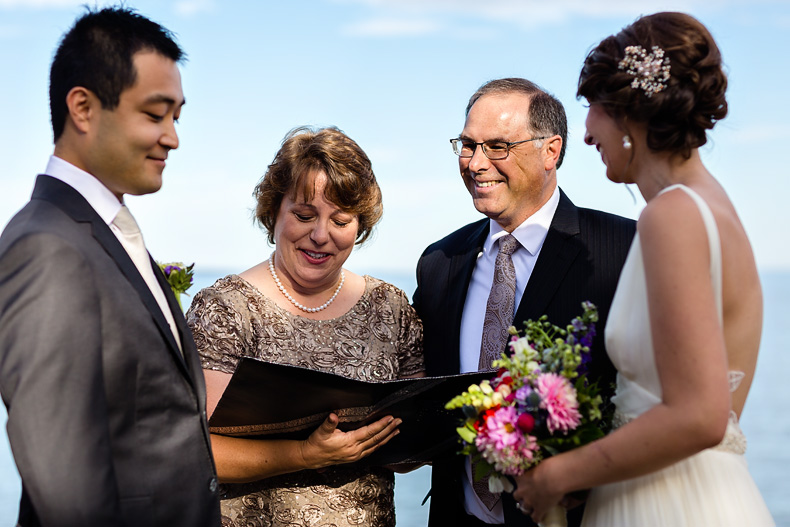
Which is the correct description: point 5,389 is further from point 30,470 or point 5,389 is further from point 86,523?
point 86,523

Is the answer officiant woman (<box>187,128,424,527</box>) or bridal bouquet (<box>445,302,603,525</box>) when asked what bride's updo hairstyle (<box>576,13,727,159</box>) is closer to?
bridal bouquet (<box>445,302,603,525</box>)

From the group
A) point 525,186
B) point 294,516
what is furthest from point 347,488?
point 525,186

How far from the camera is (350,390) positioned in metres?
2.77

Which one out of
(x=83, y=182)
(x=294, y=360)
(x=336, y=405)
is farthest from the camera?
(x=294, y=360)

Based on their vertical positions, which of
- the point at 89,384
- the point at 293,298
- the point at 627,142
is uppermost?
the point at 627,142

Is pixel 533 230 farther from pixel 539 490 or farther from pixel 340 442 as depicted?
pixel 539 490

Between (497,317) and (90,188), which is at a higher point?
(90,188)

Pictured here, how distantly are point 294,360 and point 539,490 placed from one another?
1331mm

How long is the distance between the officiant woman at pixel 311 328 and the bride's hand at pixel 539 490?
801mm

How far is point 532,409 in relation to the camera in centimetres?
222

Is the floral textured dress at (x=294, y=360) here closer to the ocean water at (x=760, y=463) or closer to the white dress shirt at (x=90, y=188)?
the white dress shirt at (x=90, y=188)

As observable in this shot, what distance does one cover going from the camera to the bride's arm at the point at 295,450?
3.01 meters

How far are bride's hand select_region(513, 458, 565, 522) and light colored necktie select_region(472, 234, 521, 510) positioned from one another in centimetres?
110

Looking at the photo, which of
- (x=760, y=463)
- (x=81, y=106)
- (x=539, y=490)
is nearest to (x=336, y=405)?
(x=539, y=490)
